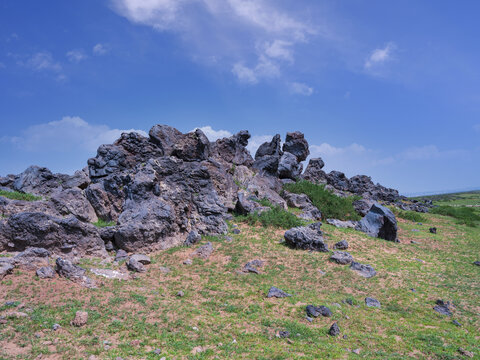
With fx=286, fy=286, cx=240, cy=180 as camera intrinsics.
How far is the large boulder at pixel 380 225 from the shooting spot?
24.9m

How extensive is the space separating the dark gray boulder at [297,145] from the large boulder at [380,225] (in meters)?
25.2

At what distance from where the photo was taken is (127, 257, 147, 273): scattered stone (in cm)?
1513

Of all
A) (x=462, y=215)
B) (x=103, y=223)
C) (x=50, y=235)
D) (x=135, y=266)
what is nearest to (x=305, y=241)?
(x=135, y=266)

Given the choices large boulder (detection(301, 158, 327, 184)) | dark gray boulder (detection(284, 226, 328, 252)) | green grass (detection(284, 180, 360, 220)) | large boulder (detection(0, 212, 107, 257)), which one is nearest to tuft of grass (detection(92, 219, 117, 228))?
large boulder (detection(0, 212, 107, 257))

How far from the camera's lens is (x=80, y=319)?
9.89m

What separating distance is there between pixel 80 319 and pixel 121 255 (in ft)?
22.5

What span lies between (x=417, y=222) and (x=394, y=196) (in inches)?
1171

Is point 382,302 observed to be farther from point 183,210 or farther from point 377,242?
point 183,210

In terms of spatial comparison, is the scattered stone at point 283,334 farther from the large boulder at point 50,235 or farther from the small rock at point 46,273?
the large boulder at point 50,235

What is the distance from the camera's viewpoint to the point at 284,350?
906 centimetres

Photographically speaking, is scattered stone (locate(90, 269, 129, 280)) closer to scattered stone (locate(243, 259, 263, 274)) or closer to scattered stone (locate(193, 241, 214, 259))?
scattered stone (locate(193, 241, 214, 259))

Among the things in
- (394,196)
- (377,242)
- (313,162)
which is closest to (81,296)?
(377,242)

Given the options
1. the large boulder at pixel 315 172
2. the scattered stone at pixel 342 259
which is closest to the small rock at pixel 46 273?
the scattered stone at pixel 342 259

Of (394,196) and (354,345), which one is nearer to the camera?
(354,345)
